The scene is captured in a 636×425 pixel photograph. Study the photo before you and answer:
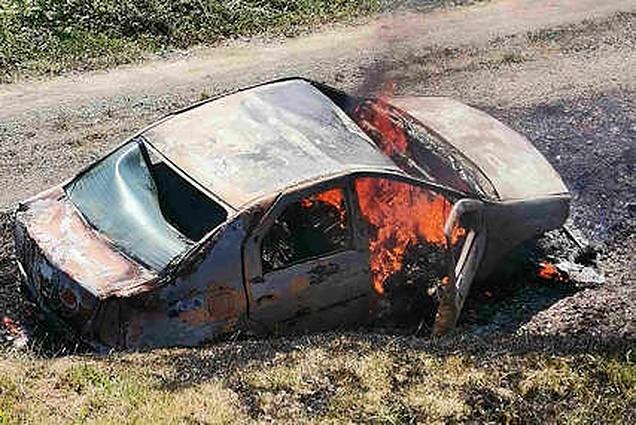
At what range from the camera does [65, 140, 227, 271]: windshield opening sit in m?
7.26

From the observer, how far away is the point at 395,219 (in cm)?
774

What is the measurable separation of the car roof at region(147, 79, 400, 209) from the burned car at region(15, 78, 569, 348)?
15mm

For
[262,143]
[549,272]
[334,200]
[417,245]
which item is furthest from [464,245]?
[262,143]

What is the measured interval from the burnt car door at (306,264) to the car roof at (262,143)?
199 mm

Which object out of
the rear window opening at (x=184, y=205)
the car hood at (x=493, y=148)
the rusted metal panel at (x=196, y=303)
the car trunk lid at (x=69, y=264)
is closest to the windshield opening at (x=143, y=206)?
the rear window opening at (x=184, y=205)

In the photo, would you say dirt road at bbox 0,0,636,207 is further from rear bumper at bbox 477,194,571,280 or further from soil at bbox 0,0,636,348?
rear bumper at bbox 477,194,571,280

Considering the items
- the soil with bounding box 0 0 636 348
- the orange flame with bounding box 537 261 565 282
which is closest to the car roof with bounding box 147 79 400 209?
the soil with bounding box 0 0 636 348

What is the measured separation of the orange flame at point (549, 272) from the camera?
9.22m

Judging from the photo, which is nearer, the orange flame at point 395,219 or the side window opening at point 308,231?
the side window opening at point 308,231

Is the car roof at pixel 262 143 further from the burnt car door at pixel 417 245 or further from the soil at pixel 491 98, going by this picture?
the soil at pixel 491 98

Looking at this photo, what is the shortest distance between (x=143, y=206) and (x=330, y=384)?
211 centimetres

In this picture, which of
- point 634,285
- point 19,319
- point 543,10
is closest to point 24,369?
point 19,319

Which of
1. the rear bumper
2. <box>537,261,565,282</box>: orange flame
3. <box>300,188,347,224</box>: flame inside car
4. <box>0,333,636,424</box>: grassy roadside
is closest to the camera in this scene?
<box>0,333,636,424</box>: grassy roadside

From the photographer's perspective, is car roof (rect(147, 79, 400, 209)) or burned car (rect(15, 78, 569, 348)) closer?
burned car (rect(15, 78, 569, 348))
